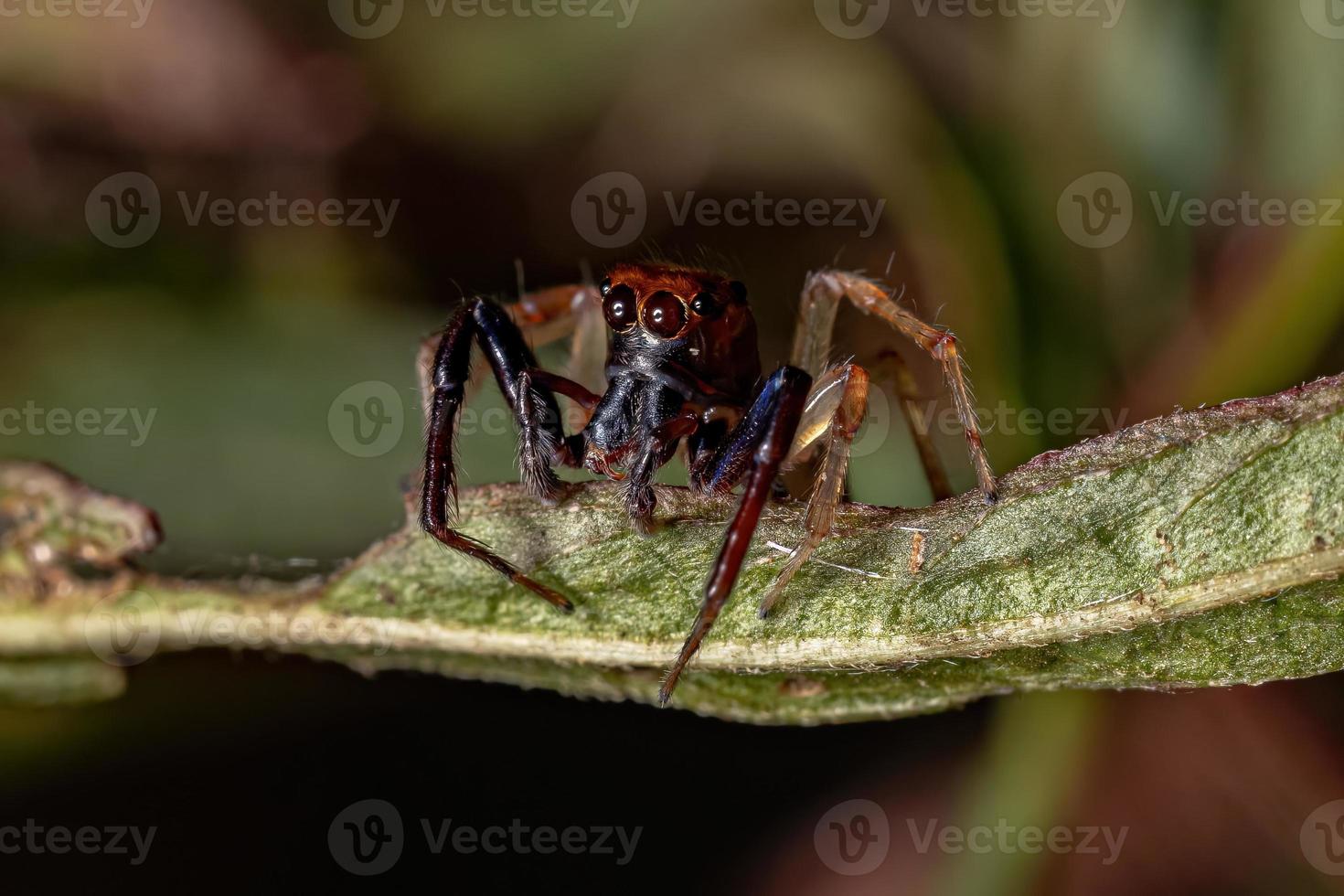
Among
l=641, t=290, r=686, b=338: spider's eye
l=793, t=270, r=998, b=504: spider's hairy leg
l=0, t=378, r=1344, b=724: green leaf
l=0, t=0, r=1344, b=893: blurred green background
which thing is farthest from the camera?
l=0, t=0, r=1344, b=893: blurred green background

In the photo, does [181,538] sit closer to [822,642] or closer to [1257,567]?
[822,642]

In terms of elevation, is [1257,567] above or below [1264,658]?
above

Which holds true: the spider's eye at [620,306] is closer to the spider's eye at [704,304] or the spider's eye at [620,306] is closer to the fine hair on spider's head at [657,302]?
the fine hair on spider's head at [657,302]

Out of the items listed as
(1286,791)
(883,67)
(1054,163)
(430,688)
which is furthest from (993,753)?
(883,67)

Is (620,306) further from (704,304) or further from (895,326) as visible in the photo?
(895,326)

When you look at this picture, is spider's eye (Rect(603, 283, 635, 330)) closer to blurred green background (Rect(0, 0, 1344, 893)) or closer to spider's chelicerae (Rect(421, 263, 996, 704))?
spider's chelicerae (Rect(421, 263, 996, 704))

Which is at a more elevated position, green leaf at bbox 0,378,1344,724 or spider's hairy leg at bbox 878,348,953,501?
spider's hairy leg at bbox 878,348,953,501

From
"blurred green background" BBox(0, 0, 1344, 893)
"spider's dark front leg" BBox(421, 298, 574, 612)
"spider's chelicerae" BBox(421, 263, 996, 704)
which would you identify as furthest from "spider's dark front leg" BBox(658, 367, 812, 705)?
"blurred green background" BBox(0, 0, 1344, 893)
